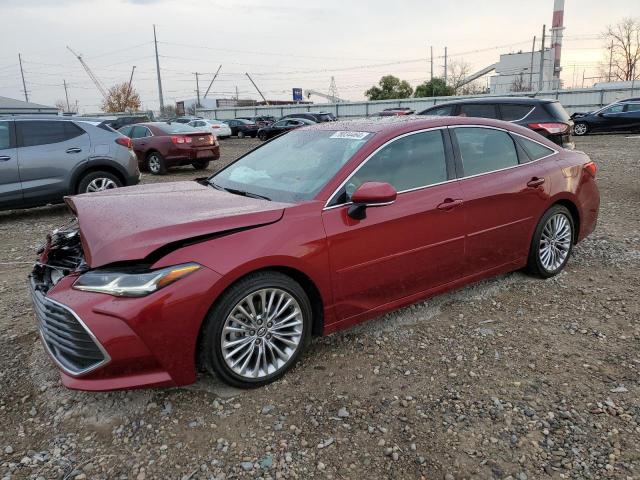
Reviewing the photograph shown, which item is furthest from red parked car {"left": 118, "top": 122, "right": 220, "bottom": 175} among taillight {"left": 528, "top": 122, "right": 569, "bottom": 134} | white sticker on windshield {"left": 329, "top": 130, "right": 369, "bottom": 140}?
white sticker on windshield {"left": 329, "top": 130, "right": 369, "bottom": 140}

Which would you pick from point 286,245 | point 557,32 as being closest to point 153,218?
point 286,245

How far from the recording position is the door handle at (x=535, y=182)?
429 centimetres

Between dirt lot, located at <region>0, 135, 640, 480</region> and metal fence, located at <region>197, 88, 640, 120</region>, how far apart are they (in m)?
16.3

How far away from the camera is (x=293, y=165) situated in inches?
147

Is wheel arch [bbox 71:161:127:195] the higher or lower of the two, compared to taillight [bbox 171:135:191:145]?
lower

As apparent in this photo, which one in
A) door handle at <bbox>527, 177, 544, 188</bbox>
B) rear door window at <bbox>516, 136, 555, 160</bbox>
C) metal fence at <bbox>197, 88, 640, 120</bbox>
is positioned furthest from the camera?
metal fence at <bbox>197, 88, 640, 120</bbox>

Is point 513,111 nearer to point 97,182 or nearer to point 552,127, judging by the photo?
point 552,127

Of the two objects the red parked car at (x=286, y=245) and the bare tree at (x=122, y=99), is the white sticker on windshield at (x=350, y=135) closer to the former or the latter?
the red parked car at (x=286, y=245)

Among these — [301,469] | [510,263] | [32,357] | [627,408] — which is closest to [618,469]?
[627,408]

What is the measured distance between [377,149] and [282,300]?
50.2 inches

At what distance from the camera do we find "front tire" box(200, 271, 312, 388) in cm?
281

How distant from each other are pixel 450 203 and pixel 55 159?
6372 millimetres

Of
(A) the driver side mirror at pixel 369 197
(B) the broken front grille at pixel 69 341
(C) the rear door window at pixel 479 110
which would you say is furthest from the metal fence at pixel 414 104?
(B) the broken front grille at pixel 69 341

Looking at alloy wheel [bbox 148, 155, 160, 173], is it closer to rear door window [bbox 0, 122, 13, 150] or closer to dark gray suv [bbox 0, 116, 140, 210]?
dark gray suv [bbox 0, 116, 140, 210]
